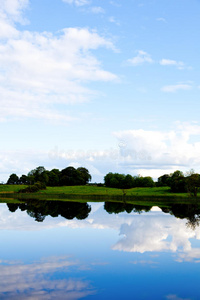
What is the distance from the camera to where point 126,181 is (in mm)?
175000

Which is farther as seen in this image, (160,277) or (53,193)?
(53,193)

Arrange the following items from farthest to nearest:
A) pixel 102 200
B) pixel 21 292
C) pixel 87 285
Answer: pixel 102 200, pixel 87 285, pixel 21 292

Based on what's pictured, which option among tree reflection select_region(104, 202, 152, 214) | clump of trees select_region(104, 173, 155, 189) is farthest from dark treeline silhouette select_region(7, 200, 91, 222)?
clump of trees select_region(104, 173, 155, 189)

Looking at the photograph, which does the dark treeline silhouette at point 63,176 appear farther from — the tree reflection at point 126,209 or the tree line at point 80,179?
the tree reflection at point 126,209

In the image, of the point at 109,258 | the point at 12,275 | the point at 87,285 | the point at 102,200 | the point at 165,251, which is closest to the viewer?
the point at 87,285

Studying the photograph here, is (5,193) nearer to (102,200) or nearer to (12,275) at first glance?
(102,200)

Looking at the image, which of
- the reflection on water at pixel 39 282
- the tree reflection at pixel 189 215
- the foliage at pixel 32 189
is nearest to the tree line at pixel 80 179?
the foliage at pixel 32 189

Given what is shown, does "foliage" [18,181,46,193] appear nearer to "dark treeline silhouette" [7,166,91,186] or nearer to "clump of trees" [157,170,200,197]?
"dark treeline silhouette" [7,166,91,186]

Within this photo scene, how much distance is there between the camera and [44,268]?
60.5 ft

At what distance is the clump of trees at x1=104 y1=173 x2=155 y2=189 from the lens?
167m

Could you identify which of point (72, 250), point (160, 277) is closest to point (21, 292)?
point (160, 277)

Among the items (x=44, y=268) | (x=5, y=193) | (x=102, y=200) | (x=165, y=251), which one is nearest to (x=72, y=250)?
(x=44, y=268)

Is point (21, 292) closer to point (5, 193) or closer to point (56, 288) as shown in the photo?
point (56, 288)

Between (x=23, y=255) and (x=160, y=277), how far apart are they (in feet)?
35.9
